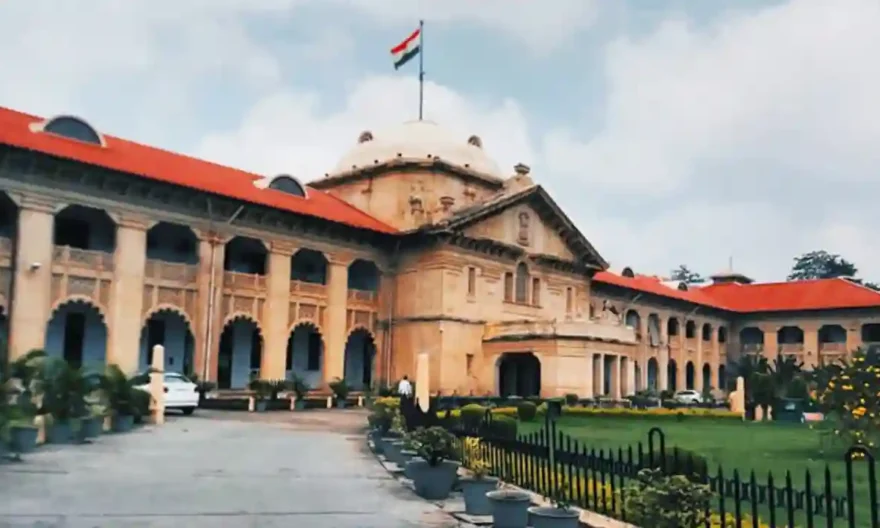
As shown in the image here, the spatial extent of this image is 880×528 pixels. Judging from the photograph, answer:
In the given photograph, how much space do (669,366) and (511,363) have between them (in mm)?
17841

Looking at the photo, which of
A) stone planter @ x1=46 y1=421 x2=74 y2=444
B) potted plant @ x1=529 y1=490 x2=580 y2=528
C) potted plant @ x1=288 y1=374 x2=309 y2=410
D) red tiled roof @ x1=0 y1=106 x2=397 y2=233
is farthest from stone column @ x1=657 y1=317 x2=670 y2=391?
potted plant @ x1=529 y1=490 x2=580 y2=528

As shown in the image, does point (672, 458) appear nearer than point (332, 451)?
Yes

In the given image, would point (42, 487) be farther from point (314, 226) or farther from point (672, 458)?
point (314, 226)

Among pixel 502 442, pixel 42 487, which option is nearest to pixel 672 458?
pixel 502 442

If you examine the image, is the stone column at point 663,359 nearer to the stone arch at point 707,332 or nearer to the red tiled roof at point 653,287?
the red tiled roof at point 653,287

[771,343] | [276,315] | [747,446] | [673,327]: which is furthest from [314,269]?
[771,343]

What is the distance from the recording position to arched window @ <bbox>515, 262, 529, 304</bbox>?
127 feet

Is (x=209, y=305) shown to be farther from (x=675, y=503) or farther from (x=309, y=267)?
(x=675, y=503)

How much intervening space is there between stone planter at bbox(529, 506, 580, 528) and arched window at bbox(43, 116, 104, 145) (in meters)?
24.2

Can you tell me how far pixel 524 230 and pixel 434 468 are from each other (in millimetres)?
28411

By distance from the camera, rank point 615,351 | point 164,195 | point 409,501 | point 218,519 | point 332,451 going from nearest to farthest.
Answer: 1. point 218,519
2. point 409,501
3. point 332,451
4. point 164,195
5. point 615,351

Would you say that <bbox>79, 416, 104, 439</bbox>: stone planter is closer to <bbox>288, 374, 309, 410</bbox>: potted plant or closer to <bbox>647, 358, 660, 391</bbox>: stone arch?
<bbox>288, 374, 309, 410</bbox>: potted plant

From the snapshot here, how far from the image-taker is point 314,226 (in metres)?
32.5

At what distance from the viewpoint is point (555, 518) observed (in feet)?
24.3
